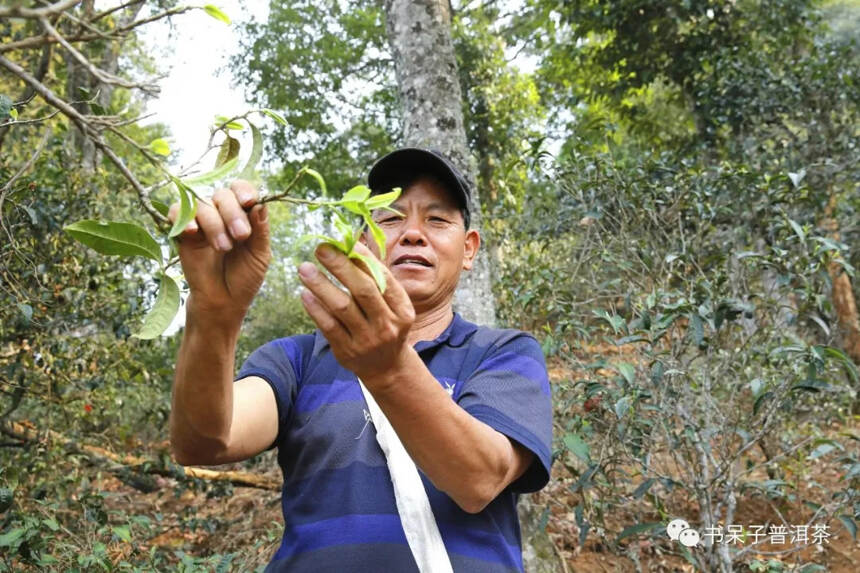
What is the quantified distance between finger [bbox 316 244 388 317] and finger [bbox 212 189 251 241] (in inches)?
4.7

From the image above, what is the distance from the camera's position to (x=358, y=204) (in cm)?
79

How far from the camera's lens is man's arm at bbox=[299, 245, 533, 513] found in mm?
915

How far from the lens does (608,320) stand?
268 centimetres

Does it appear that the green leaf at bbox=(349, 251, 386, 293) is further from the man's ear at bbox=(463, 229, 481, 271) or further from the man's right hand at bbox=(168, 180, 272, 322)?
the man's ear at bbox=(463, 229, 481, 271)

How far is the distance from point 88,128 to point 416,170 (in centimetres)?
84

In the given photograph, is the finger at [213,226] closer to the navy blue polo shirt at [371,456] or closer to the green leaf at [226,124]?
the green leaf at [226,124]

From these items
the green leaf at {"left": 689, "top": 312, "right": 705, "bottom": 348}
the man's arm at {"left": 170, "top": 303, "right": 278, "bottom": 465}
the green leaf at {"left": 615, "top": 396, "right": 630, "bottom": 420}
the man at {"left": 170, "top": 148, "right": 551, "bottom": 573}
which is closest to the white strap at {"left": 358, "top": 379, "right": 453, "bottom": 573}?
the man at {"left": 170, "top": 148, "right": 551, "bottom": 573}

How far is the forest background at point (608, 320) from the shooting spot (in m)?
2.60

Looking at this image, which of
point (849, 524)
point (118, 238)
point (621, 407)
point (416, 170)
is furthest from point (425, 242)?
point (849, 524)

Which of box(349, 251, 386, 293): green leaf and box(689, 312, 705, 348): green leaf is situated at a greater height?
box(349, 251, 386, 293): green leaf

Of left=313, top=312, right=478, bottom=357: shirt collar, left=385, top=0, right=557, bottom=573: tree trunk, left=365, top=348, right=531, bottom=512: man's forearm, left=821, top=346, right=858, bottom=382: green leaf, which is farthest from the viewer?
left=385, top=0, right=557, bottom=573: tree trunk

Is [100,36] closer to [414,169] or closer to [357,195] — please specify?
[357,195]

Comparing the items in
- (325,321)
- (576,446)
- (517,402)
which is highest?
(325,321)

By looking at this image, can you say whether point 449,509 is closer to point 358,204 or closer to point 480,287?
point 358,204
